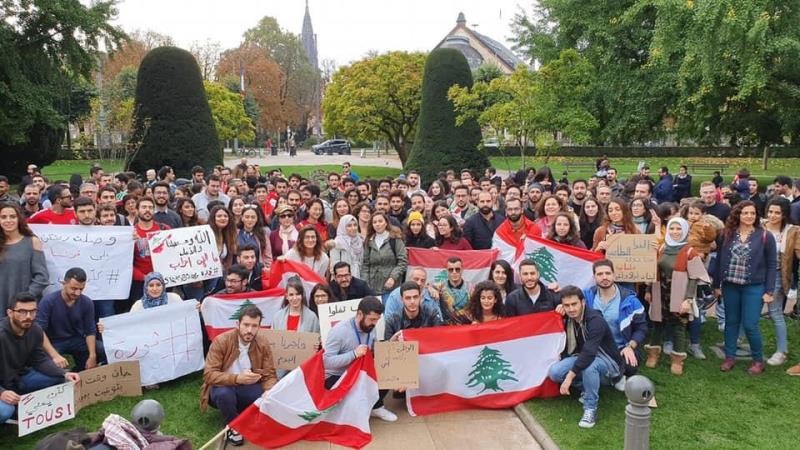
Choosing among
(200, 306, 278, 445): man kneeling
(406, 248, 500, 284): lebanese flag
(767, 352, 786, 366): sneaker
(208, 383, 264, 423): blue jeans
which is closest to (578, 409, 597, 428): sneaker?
(406, 248, 500, 284): lebanese flag

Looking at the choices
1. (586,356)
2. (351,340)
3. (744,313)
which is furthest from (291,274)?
(744,313)

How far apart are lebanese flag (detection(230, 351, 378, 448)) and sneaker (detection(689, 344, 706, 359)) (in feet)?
13.7

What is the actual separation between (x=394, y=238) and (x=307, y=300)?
141 cm

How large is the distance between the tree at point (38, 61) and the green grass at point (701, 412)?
901 inches

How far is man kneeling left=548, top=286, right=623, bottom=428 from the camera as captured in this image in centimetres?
651

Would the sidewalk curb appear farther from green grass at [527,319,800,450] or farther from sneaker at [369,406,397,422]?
sneaker at [369,406,397,422]

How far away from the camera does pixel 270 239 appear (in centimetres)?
891

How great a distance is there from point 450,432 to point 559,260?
2777 mm

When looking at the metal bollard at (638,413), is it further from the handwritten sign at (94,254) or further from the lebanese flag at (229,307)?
the handwritten sign at (94,254)

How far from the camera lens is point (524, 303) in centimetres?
713

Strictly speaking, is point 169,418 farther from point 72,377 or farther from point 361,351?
point 361,351

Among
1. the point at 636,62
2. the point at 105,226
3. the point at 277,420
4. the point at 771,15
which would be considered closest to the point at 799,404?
the point at 277,420

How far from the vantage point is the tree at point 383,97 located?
105 feet

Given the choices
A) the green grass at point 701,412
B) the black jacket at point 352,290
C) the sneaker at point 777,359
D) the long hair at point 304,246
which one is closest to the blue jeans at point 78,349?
the long hair at point 304,246
